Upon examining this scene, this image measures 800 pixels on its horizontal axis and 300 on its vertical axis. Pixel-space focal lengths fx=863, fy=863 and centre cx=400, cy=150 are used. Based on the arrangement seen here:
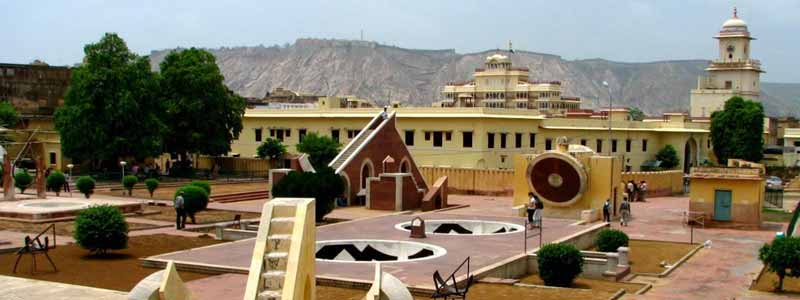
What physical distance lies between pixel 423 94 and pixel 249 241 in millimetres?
174508

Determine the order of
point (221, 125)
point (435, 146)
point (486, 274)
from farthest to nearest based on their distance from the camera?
point (435, 146) < point (221, 125) < point (486, 274)

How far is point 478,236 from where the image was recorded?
2345 cm

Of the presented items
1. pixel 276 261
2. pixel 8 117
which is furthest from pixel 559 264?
pixel 8 117

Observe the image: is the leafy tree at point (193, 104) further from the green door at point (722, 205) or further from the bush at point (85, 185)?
the green door at point (722, 205)

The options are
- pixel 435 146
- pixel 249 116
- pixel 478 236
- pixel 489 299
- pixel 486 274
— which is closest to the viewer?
pixel 489 299

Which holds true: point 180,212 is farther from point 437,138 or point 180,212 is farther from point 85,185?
point 437,138

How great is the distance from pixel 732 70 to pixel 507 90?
88.3 ft

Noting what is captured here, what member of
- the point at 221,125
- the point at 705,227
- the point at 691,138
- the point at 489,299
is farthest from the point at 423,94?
the point at 489,299

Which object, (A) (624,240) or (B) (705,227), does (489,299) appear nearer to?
(A) (624,240)

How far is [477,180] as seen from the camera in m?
41.6

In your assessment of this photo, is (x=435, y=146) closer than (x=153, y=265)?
No

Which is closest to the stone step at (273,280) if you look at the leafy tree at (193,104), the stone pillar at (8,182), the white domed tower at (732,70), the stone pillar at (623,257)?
the stone pillar at (623,257)

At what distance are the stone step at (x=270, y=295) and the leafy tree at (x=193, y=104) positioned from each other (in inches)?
1406

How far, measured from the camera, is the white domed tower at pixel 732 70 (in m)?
73.7
